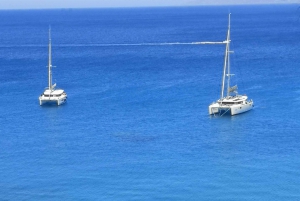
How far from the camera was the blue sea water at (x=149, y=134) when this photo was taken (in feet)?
200

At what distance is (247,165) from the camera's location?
2621 inches

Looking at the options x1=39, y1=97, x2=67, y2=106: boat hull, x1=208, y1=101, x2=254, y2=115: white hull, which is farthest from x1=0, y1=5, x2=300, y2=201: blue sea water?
x1=39, y1=97, x2=67, y2=106: boat hull

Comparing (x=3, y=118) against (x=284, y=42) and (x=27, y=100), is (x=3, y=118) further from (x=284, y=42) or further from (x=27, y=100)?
(x=284, y=42)

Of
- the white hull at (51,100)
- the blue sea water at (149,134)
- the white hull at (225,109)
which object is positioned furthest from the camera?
the white hull at (51,100)

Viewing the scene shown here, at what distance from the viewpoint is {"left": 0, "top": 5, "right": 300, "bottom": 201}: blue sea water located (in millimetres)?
61062

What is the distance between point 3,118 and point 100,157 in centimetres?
2286

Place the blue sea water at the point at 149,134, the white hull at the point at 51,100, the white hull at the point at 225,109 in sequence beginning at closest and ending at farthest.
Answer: the blue sea water at the point at 149,134
the white hull at the point at 225,109
the white hull at the point at 51,100

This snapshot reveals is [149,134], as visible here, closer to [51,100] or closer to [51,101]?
[51,100]

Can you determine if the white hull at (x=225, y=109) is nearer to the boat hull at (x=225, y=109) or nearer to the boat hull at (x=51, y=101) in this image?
the boat hull at (x=225, y=109)

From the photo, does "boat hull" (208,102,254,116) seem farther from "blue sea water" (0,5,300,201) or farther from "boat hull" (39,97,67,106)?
"boat hull" (39,97,67,106)

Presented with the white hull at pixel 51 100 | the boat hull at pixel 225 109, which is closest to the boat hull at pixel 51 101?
the white hull at pixel 51 100

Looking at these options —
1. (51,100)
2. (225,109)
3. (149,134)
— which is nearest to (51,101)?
(51,100)

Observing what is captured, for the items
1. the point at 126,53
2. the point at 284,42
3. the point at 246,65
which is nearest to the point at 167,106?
the point at 246,65

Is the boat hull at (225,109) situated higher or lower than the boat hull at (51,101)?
lower
